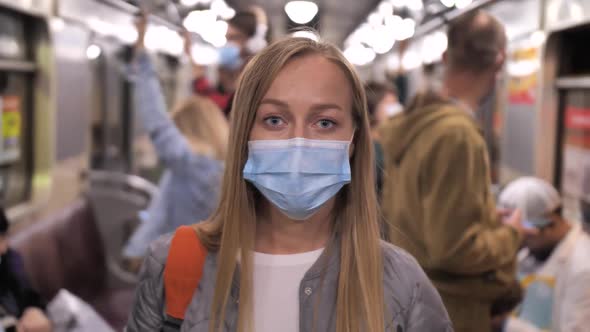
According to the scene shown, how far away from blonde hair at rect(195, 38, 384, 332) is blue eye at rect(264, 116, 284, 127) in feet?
0.10

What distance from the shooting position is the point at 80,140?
4.82 metres

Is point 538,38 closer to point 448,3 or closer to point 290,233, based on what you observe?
point 448,3

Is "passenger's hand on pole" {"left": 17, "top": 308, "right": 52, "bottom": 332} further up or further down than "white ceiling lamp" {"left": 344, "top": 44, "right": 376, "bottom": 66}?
further down

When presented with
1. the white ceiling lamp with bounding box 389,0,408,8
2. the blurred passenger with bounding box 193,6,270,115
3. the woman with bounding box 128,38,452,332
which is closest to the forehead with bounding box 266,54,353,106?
the woman with bounding box 128,38,452,332

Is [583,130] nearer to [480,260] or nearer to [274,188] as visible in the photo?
[480,260]

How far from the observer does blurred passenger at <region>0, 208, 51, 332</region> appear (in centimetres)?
204

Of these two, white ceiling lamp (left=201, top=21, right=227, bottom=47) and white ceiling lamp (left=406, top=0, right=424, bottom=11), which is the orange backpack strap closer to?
white ceiling lamp (left=406, top=0, right=424, bottom=11)

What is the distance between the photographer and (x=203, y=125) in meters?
3.01

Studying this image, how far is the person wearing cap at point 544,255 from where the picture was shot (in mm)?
2566

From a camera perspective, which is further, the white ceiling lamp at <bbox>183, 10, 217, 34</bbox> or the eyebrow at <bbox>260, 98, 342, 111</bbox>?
the white ceiling lamp at <bbox>183, 10, 217, 34</bbox>

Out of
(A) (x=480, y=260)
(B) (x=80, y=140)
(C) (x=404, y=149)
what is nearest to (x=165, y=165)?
(C) (x=404, y=149)

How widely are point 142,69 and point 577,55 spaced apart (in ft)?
7.95

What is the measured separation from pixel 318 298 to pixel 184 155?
5.73 ft

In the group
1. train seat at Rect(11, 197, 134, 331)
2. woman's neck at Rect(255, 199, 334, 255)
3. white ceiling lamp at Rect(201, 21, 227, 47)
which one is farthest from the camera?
train seat at Rect(11, 197, 134, 331)
